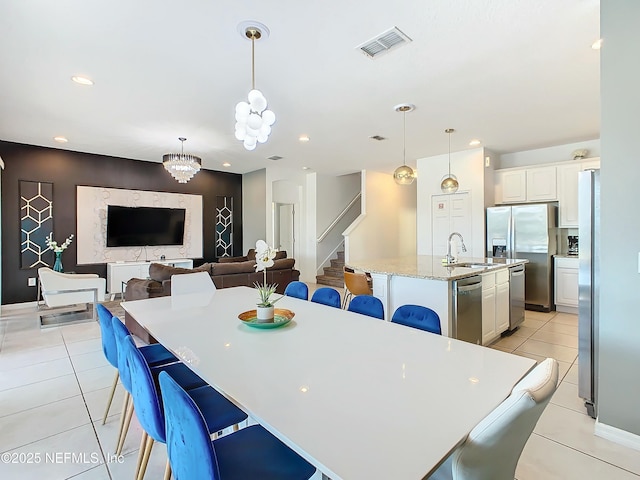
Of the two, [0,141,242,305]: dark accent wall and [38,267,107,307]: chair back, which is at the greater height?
[0,141,242,305]: dark accent wall

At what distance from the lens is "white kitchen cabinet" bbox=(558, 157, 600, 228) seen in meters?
5.15

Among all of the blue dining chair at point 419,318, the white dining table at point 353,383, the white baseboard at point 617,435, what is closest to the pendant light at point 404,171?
the blue dining chair at point 419,318

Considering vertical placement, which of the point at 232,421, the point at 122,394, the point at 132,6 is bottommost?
the point at 122,394

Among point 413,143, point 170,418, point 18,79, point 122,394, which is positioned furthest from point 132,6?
point 413,143

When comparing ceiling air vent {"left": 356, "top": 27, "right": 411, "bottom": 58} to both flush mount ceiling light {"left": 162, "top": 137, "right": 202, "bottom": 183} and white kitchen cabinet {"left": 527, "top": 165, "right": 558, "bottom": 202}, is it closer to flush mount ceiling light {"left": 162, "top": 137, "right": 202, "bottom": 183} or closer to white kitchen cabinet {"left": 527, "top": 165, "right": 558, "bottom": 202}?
flush mount ceiling light {"left": 162, "top": 137, "right": 202, "bottom": 183}

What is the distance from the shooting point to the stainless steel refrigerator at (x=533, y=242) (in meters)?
5.11

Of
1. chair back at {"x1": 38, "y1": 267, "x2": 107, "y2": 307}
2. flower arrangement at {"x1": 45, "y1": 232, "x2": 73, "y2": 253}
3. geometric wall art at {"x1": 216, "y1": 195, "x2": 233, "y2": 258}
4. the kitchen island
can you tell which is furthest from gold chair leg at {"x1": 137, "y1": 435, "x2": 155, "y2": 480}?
geometric wall art at {"x1": 216, "y1": 195, "x2": 233, "y2": 258}

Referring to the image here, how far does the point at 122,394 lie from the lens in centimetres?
265

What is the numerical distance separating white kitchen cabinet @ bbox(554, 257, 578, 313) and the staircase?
387 centimetres

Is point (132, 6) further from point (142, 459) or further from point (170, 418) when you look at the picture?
point (142, 459)

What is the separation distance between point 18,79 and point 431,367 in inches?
170

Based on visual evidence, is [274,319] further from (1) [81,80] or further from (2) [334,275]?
(2) [334,275]

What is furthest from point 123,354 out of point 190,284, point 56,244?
point 56,244

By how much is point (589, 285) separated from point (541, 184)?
3.81 metres
